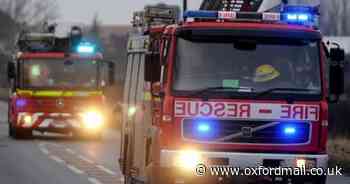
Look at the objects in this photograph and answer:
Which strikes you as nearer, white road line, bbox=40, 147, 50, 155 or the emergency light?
the emergency light

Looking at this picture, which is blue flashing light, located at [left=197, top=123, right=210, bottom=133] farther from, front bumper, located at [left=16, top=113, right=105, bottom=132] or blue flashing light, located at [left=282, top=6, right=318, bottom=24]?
front bumper, located at [left=16, top=113, right=105, bottom=132]

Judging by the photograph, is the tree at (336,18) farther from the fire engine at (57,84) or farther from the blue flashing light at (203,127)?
the blue flashing light at (203,127)

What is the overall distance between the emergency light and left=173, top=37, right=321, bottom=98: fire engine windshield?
0.43 meters

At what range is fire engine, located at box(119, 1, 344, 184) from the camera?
12.6m

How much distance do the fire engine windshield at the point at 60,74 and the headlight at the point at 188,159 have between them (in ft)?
55.2

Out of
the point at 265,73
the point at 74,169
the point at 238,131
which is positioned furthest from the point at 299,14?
the point at 74,169

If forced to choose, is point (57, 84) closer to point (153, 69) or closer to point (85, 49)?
point (85, 49)

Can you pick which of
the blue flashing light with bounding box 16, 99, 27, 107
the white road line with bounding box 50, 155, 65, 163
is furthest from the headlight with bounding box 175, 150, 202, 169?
the blue flashing light with bounding box 16, 99, 27, 107

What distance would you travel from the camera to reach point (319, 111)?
12.7 m

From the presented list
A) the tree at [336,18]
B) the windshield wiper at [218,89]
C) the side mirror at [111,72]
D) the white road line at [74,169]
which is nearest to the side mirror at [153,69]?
the windshield wiper at [218,89]

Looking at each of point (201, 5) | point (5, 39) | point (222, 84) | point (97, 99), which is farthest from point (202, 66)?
point (5, 39)

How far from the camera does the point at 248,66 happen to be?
12.7 m

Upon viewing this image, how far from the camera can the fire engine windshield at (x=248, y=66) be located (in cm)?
1261

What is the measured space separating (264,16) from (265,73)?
826 millimetres
